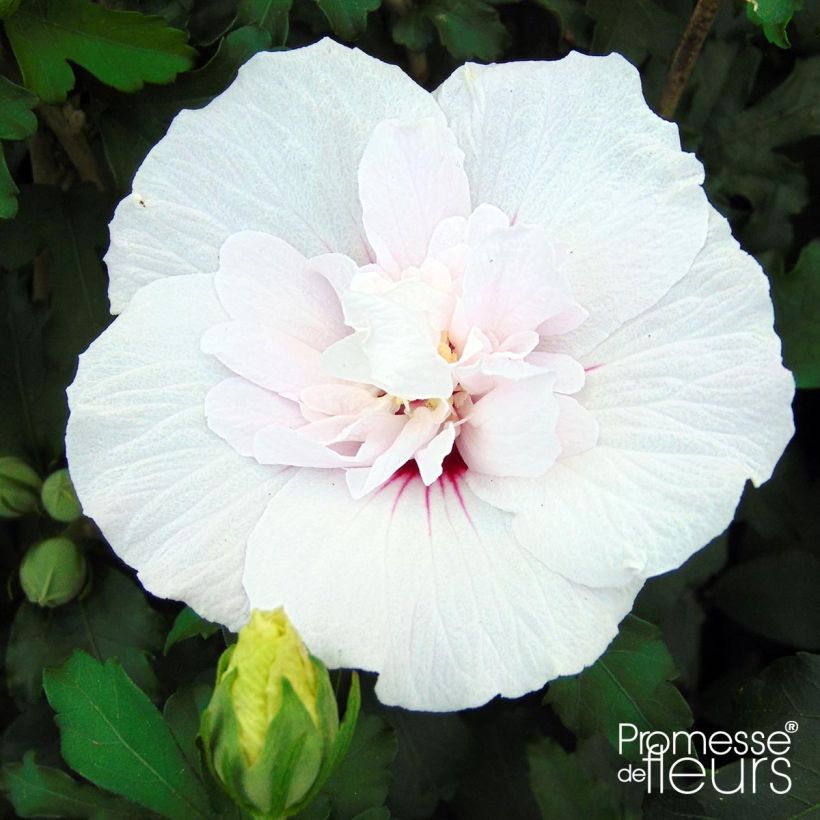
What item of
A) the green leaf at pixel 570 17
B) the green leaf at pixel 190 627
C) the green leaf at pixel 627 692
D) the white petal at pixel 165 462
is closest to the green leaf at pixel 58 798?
the green leaf at pixel 190 627

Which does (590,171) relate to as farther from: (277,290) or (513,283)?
(277,290)

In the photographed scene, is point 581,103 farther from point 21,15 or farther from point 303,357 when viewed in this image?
point 21,15

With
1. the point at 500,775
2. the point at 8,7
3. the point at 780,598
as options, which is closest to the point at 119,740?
the point at 500,775

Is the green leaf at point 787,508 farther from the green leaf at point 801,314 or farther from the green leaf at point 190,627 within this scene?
the green leaf at point 190,627

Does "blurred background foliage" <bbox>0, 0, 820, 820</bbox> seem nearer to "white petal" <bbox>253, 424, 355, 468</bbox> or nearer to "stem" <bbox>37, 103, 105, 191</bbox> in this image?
"stem" <bbox>37, 103, 105, 191</bbox>

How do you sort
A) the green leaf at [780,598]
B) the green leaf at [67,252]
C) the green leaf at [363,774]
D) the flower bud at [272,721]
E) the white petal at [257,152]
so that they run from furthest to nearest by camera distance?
1. the green leaf at [780,598]
2. the green leaf at [67,252]
3. the green leaf at [363,774]
4. the white petal at [257,152]
5. the flower bud at [272,721]

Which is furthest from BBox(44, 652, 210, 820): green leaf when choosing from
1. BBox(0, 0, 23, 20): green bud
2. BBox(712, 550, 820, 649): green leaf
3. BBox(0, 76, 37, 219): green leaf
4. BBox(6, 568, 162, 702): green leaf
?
BBox(712, 550, 820, 649): green leaf
